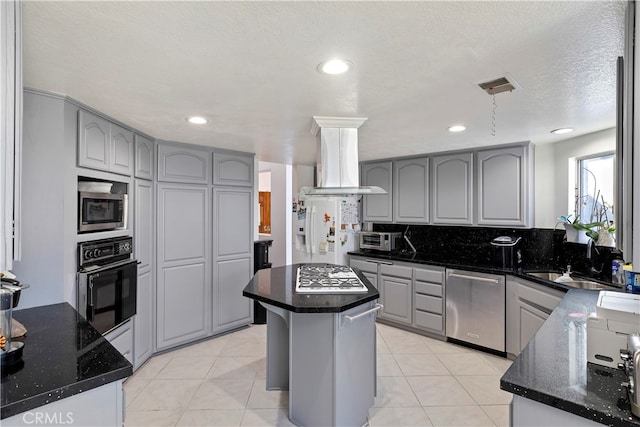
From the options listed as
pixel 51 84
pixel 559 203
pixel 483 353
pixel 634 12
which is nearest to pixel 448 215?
pixel 559 203

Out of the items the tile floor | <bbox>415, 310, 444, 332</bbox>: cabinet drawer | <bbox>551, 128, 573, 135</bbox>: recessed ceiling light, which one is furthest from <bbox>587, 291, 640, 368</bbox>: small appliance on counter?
<bbox>415, 310, 444, 332</bbox>: cabinet drawer

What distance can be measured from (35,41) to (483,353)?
13.2 ft

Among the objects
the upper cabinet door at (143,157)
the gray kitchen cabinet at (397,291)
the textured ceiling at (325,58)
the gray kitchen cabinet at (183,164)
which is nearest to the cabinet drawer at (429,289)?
the gray kitchen cabinet at (397,291)

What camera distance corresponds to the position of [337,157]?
2438 millimetres

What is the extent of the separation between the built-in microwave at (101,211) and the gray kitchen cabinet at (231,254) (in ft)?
3.44

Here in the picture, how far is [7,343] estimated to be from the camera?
120 centimetres

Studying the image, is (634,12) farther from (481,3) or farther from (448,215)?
(448,215)

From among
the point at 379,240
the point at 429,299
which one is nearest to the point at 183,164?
the point at 379,240

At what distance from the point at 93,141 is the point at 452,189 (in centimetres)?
348

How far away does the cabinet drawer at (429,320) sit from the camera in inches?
141

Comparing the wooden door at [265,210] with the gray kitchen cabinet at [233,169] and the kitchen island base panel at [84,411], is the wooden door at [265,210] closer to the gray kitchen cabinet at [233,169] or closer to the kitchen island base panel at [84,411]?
the gray kitchen cabinet at [233,169]

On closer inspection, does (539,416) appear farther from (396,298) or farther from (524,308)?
(396,298)

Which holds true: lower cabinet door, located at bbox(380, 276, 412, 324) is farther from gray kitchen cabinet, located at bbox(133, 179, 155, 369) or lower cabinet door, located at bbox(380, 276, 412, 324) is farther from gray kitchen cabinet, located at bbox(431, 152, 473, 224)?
gray kitchen cabinet, located at bbox(133, 179, 155, 369)

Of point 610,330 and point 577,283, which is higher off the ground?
point 610,330
